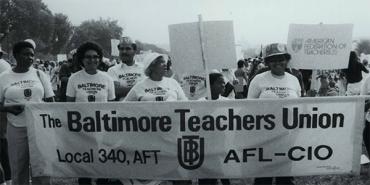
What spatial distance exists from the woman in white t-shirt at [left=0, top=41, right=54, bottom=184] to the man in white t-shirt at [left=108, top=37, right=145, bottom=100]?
51.3 inches

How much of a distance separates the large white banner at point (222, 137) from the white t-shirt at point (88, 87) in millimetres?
380

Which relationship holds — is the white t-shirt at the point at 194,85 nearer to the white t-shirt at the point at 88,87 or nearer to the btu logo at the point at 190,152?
the white t-shirt at the point at 88,87

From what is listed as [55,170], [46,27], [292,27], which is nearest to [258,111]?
[292,27]

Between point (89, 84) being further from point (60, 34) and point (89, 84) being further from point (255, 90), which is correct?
point (60, 34)

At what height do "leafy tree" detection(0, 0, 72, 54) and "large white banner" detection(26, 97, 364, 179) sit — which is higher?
"leafy tree" detection(0, 0, 72, 54)

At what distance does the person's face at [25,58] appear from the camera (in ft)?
17.3

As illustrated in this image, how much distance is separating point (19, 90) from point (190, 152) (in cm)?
203

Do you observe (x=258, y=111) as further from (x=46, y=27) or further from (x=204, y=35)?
(x=46, y=27)

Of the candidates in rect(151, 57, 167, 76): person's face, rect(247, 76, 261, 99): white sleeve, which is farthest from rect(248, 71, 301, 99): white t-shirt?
rect(151, 57, 167, 76): person's face

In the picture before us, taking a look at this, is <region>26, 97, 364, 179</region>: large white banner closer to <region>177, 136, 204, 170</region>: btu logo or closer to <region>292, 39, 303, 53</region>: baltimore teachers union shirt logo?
<region>177, 136, 204, 170</region>: btu logo

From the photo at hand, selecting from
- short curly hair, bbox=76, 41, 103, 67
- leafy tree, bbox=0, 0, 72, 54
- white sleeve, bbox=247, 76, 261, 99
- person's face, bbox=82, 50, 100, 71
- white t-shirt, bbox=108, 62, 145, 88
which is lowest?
white sleeve, bbox=247, 76, 261, 99

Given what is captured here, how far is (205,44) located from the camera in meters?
5.45

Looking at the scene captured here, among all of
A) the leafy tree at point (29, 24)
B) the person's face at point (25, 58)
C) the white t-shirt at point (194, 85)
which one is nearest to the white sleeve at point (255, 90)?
the person's face at point (25, 58)

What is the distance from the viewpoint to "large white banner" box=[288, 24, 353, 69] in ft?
19.7
